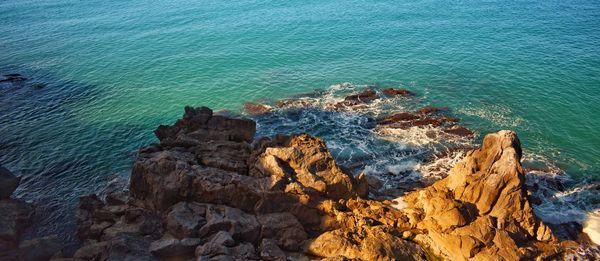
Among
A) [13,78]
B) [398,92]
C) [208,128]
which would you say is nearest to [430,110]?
[398,92]

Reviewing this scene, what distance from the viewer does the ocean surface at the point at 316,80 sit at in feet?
143

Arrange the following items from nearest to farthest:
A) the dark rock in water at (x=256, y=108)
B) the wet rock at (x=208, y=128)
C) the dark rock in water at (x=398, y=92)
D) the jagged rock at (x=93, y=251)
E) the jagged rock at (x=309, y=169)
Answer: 1. the jagged rock at (x=93, y=251)
2. the jagged rock at (x=309, y=169)
3. the wet rock at (x=208, y=128)
4. the dark rock in water at (x=256, y=108)
5. the dark rock in water at (x=398, y=92)

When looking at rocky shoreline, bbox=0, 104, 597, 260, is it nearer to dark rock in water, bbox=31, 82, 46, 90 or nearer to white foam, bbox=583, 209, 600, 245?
white foam, bbox=583, 209, 600, 245

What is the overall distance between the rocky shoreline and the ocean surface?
22.2 feet

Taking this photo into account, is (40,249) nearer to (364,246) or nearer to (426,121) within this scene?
(364,246)

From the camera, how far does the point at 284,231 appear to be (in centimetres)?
2928

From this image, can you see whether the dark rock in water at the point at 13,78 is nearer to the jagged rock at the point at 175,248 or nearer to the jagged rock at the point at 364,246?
the jagged rock at the point at 175,248

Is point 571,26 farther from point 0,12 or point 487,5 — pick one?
point 0,12

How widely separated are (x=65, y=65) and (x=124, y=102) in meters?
25.2

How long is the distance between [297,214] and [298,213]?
0.12 m

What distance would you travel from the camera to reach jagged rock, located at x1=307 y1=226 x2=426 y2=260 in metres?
27.4

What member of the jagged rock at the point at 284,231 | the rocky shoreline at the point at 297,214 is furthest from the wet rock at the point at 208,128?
the jagged rock at the point at 284,231

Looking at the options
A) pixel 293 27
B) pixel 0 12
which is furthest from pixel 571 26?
pixel 0 12

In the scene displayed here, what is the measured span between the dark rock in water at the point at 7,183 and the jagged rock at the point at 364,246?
3115 cm
